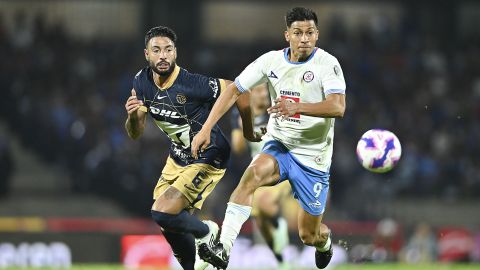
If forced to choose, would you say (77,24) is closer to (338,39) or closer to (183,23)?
(183,23)

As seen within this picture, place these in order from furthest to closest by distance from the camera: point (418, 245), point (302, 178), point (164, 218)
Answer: point (418, 245)
point (302, 178)
point (164, 218)

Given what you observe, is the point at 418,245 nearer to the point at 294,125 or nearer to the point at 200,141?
the point at 294,125

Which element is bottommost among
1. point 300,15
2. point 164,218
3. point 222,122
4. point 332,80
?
point 222,122

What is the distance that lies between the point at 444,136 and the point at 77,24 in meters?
8.89

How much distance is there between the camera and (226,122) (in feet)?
61.8

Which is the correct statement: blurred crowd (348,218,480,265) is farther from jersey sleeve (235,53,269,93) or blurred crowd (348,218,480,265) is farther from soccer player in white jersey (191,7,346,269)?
jersey sleeve (235,53,269,93)

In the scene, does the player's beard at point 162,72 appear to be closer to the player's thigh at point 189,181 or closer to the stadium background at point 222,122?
the player's thigh at point 189,181

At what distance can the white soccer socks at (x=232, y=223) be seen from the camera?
25.1 ft

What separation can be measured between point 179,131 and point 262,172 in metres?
0.81

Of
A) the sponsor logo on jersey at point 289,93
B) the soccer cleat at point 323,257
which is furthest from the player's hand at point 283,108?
the soccer cleat at point 323,257

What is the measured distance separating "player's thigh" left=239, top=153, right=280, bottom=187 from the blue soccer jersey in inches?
16.5

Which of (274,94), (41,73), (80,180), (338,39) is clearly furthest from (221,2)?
(274,94)

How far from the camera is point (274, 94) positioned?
27.2ft

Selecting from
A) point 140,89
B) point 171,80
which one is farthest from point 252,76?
point 140,89
